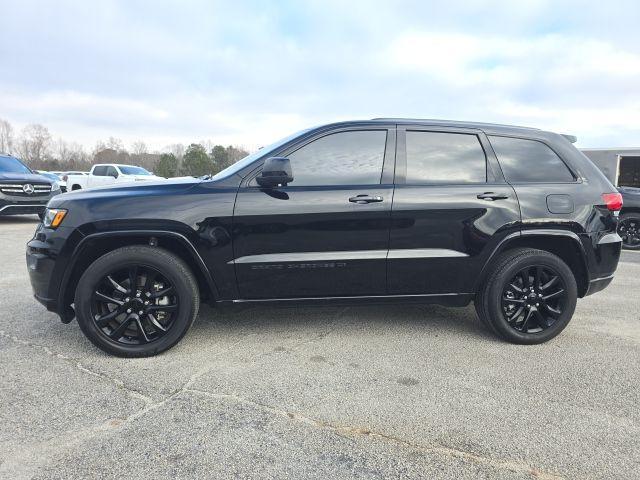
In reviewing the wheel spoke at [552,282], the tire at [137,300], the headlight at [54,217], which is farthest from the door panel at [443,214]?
the headlight at [54,217]

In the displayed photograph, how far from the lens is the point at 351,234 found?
10.7ft

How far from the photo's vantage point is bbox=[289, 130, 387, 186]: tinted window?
10.9 ft

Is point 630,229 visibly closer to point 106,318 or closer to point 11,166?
point 106,318

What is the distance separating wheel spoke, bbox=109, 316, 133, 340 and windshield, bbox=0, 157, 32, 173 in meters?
9.87

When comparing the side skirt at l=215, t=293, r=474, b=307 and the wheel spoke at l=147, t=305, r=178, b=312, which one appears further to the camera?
the side skirt at l=215, t=293, r=474, b=307

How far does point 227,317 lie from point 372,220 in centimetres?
170

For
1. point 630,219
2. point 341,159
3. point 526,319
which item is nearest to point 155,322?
point 341,159

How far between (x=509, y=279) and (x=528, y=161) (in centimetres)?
97

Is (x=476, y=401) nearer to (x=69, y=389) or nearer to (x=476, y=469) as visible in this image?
(x=476, y=469)

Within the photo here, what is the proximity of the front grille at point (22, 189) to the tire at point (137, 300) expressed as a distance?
29.3 feet

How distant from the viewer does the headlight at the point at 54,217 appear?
312 cm

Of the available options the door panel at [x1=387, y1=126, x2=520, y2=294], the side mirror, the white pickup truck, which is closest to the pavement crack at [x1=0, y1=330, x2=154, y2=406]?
the side mirror

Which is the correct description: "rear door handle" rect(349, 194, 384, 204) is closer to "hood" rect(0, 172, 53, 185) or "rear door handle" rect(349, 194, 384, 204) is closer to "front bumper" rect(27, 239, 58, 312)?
"front bumper" rect(27, 239, 58, 312)

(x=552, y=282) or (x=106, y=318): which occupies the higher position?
(x=552, y=282)
